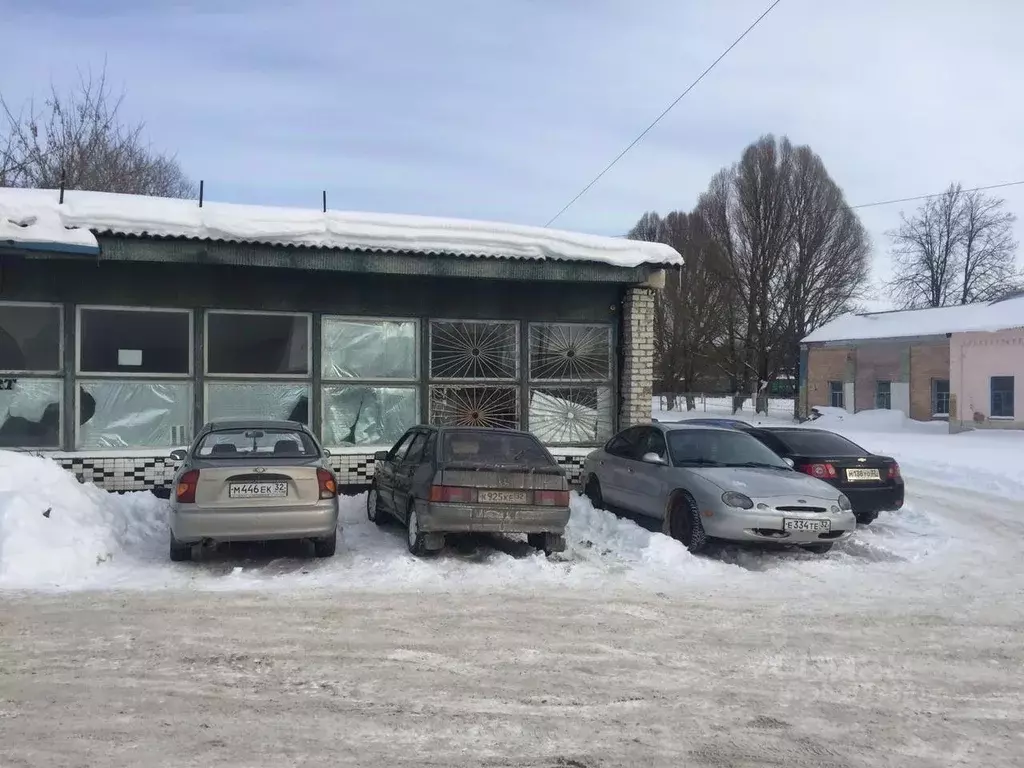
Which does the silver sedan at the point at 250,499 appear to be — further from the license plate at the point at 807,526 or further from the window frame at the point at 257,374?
the license plate at the point at 807,526

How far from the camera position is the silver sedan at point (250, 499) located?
812 centimetres

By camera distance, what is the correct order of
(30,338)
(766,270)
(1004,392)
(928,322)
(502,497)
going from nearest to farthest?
(502,497) < (30,338) < (1004,392) < (928,322) < (766,270)

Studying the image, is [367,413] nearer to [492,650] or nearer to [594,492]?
[594,492]

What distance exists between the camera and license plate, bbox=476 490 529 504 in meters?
8.71

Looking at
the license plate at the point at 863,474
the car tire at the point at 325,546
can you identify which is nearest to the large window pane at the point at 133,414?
the car tire at the point at 325,546

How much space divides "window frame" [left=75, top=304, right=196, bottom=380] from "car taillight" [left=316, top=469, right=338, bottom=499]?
4.41 meters

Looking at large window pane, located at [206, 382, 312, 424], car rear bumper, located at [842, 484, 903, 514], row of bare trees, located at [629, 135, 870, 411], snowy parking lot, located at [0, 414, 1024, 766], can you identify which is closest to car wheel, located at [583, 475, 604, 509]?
snowy parking lot, located at [0, 414, 1024, 766]

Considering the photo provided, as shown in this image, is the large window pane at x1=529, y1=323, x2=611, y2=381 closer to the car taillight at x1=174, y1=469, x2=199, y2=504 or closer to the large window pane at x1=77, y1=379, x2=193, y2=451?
the large window pane at x1=77, y1=379, x2=193, y2=451

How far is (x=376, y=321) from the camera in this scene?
12.9 meters

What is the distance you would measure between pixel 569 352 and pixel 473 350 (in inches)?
60.2

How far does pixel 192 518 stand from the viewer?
8.09m

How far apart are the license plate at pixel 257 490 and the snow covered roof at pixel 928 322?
1098 inches

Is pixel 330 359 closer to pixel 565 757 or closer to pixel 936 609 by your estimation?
pixel 936 609

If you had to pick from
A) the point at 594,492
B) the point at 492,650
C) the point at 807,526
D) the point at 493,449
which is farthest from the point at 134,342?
the point at 807,526
